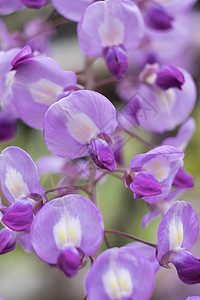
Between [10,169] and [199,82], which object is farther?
[199,82]

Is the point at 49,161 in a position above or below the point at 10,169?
below

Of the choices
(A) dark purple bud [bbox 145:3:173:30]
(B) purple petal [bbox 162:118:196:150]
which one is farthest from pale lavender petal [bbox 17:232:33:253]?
(A) dark purple bud [bbox 145:3:173:30]

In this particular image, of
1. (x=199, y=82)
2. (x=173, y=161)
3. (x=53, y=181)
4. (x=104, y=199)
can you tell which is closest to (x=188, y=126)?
(x=173, y=161)

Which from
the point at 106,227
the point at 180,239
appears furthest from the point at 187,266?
the point at 106,227

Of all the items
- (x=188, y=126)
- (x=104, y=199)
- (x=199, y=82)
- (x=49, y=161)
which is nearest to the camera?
(x=188, y=126)

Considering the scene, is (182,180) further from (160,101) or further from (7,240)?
(7,240)

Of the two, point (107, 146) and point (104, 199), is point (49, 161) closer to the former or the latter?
point (107, 146)
